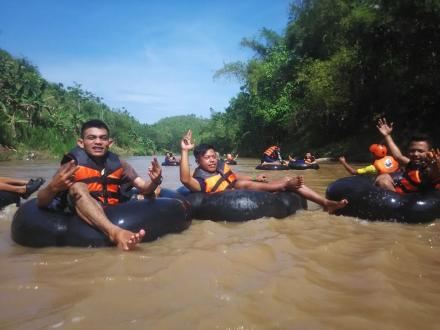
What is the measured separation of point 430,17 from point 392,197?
12.0 m

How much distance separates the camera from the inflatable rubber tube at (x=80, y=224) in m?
3.71

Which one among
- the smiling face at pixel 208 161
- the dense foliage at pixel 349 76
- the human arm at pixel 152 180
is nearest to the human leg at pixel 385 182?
the smiling face at pixel 208 161

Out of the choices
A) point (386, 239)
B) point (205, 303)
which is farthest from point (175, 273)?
point (386, 239)

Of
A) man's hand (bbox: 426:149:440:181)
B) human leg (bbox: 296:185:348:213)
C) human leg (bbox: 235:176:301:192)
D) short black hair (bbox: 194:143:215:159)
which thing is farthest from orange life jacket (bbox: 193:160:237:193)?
man's hand (bbox: 426:149:440:181)

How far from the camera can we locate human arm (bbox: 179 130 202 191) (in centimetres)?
493

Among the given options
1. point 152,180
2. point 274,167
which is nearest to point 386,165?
point 152,180

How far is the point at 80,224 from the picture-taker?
3773 millimetres

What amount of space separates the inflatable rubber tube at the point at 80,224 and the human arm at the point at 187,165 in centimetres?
94

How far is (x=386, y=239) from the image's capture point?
3.84m

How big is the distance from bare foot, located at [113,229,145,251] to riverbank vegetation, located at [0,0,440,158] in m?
13.9

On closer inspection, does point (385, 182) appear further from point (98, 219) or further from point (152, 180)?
point (98, 219)

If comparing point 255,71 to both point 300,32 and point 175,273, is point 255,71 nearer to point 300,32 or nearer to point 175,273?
point 300,32

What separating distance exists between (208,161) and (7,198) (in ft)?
9.53

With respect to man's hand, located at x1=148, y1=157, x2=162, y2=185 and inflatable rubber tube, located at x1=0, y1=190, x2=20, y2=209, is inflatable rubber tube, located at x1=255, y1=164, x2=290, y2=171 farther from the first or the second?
man's hand, located at x1=148, y1=157, x2=162, y2=185
